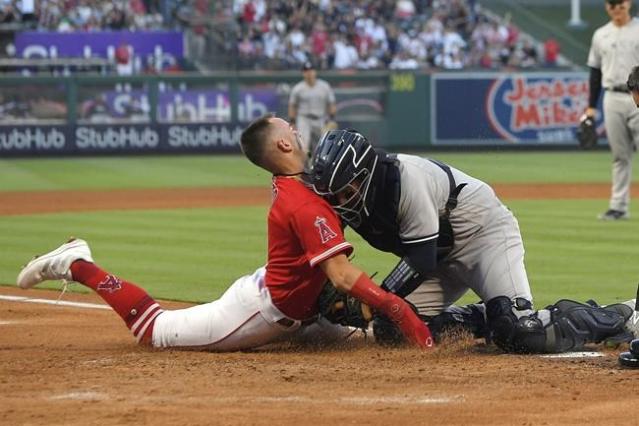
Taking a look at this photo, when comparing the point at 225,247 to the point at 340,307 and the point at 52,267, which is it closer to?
the point at 52,267

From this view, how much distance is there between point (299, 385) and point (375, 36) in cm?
2688

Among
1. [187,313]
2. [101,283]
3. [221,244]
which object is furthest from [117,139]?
[187,313]

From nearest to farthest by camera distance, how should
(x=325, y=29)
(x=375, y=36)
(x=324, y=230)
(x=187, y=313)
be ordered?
(x=324, y=230) < (x=187, y=313) < (x=325, y=29) < (x=375, y=36)

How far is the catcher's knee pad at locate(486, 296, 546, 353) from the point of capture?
6316 mm

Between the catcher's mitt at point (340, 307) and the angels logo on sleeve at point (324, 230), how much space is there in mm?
388

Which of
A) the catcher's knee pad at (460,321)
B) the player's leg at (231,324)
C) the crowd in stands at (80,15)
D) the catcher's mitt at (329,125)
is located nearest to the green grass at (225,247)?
the catcher's knee pad at (460,321)

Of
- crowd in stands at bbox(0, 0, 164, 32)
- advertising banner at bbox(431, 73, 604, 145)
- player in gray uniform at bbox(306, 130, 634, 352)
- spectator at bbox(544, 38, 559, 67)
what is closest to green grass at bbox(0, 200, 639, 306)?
player in gray uniform at bbox(306, 130, 634, 352)

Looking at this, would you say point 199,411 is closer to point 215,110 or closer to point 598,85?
point 598,85

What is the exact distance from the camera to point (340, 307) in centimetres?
638

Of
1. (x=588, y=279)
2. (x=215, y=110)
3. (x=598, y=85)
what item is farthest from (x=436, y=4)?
(x=588, y=279)

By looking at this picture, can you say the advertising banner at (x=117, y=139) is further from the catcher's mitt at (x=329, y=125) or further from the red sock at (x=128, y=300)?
the red sock at (x=128, y=300)

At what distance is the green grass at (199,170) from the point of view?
20750 mm

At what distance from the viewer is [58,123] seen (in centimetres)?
2672

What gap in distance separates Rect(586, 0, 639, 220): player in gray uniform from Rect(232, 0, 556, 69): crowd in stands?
1633 centimetres
